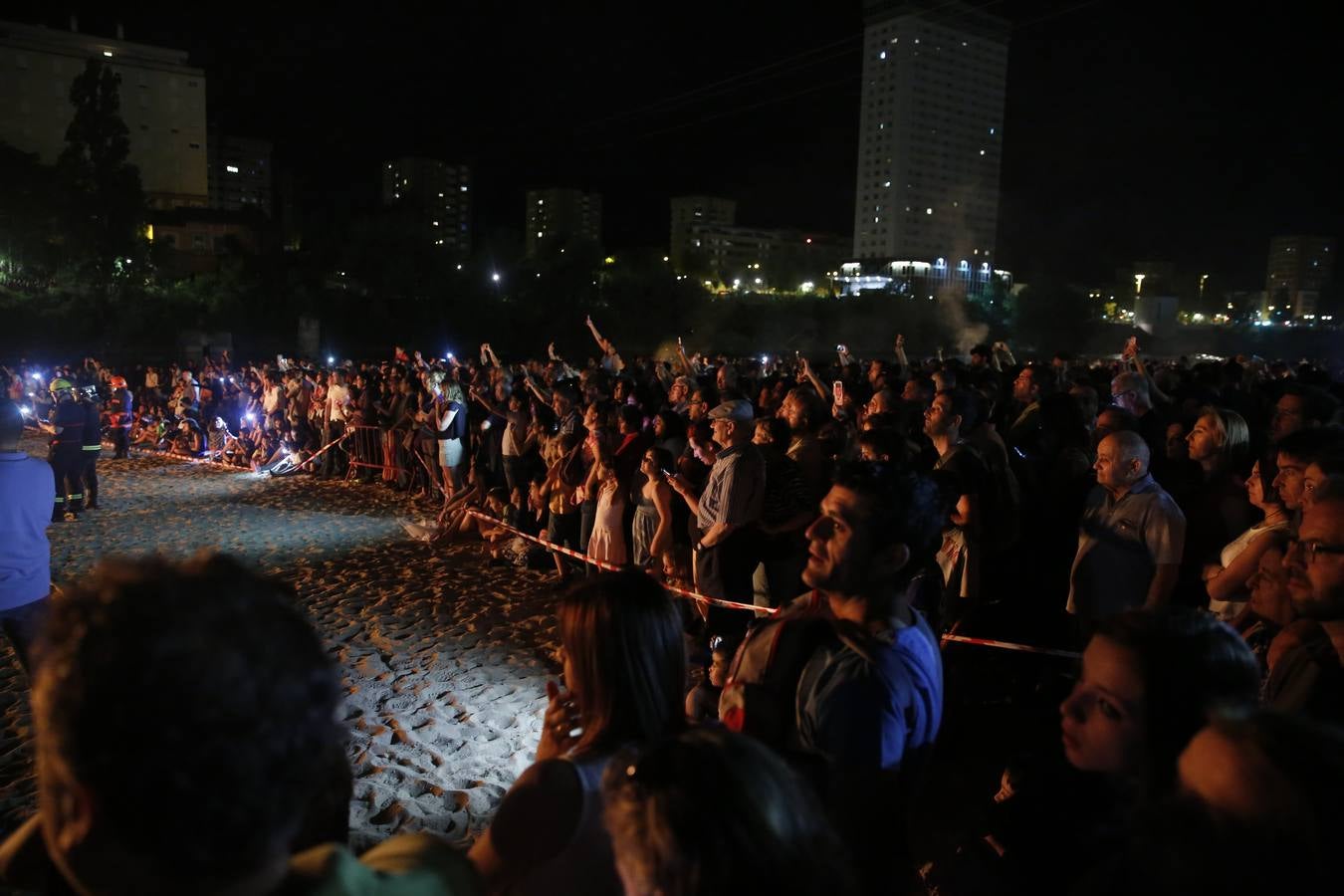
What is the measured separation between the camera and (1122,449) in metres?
4.26

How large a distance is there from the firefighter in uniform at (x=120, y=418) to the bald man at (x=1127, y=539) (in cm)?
1800

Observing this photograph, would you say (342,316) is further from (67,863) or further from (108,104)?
(67,863)

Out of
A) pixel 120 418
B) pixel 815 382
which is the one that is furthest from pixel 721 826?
pixel 120 418

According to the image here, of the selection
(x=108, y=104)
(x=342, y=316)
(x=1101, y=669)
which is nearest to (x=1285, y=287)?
(x=342, y=316)

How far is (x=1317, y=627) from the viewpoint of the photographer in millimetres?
2633

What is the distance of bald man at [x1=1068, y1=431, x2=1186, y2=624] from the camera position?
4211 millimetres

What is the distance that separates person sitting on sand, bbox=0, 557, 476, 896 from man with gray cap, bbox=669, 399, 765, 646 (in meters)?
4.76

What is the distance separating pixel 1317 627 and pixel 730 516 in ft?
12.1

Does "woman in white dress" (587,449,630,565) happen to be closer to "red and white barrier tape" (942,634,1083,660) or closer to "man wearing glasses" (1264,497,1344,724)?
"red and white barrier tape" (942,634,1083,660)

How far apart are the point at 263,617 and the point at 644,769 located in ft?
2.16

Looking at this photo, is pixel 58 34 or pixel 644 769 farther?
pixel 58 34

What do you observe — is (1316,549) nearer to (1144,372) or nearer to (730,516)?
(730,516)

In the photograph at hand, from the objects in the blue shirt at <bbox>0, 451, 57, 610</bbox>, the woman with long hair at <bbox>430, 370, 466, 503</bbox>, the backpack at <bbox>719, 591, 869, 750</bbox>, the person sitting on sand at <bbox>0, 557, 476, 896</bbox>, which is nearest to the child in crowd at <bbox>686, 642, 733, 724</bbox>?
the backpack at <bbox>719, 591, 869, 750</bbox>

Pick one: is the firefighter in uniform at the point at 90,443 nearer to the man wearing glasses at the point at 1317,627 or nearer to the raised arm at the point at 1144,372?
the raised arm at the point at 1144,372
